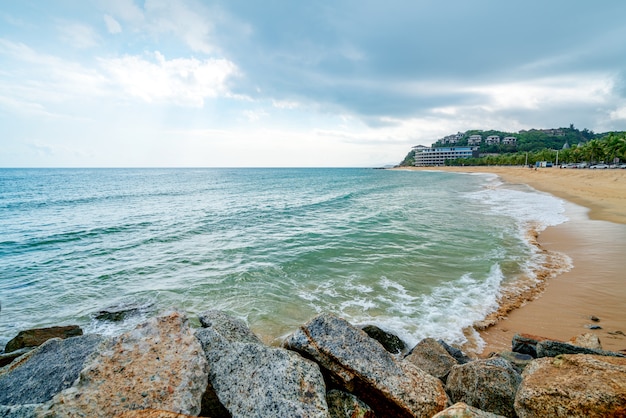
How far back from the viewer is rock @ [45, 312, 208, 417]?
10.5 feet

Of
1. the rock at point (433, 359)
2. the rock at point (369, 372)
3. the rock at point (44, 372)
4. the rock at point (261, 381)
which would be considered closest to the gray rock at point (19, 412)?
the rock at point (44, 372)

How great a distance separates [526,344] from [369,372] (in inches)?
195

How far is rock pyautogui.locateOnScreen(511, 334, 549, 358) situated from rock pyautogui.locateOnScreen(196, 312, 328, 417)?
5559mm

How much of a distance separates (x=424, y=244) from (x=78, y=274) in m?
16.9

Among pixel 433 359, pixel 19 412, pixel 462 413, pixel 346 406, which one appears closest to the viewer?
pixel 19 412

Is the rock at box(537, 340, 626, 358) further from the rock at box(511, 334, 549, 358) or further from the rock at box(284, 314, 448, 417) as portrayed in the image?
the rock at box(284, 314, 448, 417)

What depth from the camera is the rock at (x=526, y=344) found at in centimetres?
671

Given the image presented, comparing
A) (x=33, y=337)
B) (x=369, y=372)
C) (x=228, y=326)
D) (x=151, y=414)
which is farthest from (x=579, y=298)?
(x=33, y=337)

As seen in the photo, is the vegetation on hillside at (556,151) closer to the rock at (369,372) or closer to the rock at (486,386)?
the rock at (486,386)

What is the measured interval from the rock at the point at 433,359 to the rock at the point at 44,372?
5.62 metres

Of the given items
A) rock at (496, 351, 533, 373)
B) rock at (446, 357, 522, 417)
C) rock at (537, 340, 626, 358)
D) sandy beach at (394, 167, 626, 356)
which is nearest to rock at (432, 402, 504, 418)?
rock at (446, 357, 522, 417)

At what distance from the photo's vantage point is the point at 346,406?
387 cm

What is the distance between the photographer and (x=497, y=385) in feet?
14.6

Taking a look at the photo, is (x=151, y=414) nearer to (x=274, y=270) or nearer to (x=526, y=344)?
(x=526, y=344)
